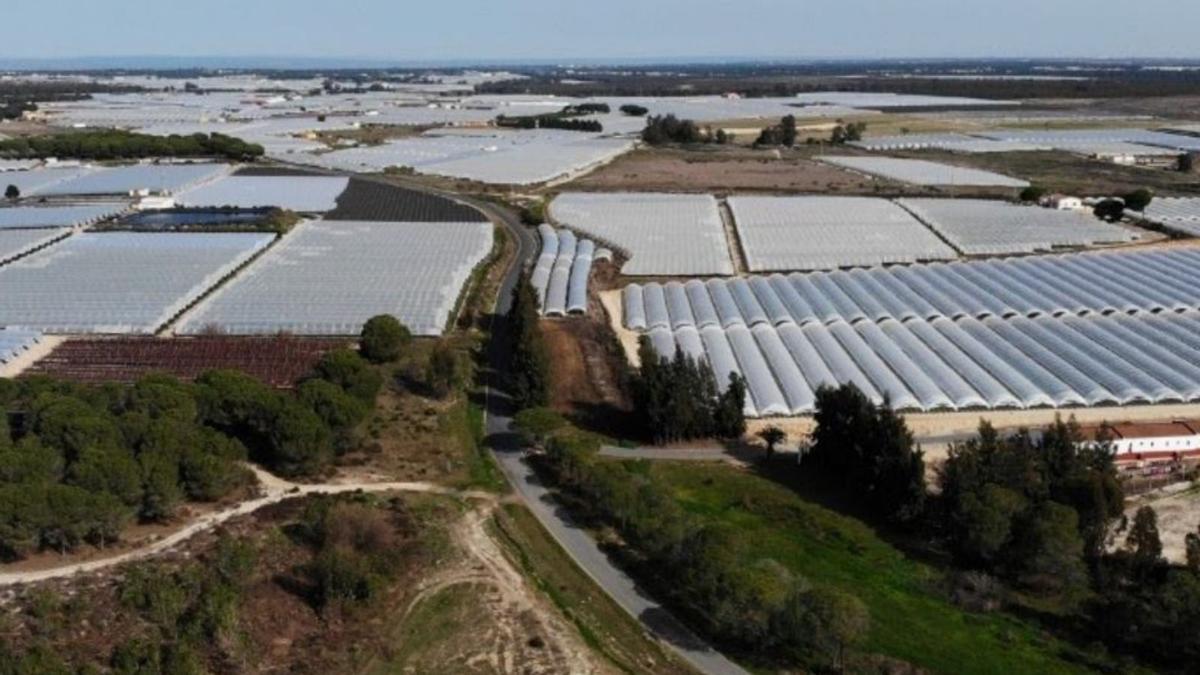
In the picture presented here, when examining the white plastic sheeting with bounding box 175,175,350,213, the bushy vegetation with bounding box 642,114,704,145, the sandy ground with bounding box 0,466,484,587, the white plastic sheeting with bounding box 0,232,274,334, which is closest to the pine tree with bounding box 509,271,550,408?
the sandy ground with bounding box 0,466,484,587

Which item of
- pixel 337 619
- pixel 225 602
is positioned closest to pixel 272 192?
pixel 337 619

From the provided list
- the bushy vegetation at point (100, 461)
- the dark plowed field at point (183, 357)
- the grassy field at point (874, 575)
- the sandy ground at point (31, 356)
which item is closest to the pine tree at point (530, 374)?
the grassy field at point (874, 575)

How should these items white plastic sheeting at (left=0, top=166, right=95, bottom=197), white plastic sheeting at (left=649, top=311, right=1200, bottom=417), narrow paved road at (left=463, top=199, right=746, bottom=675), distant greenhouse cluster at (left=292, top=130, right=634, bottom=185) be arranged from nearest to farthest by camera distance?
narrow paved road at (left=463, top=199, right=746, bottom=675)
white plastic sheeting at (left=649, top=311, right=1200, bottom=417)
white plastic sheeting at (left=0, top=166, right=95, bottom=197)
distant greenhouse cluster at (left=292, top=130, right=634, bottom=185)

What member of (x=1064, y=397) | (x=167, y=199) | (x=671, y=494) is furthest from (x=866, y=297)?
(x=167, y=199)

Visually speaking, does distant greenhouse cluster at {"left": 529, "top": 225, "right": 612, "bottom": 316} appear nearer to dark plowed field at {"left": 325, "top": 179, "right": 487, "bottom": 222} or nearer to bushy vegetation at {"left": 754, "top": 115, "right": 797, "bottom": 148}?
dark plowed field at {"left": 325, "top": 179, "right": 487, "bottom": 222}

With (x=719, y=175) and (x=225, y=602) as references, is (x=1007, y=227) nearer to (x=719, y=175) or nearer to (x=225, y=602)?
(x=719, y=175)

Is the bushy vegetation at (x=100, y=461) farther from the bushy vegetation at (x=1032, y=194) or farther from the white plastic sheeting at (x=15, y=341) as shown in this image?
the bushy vegetation at (x=1032, y=194)
